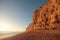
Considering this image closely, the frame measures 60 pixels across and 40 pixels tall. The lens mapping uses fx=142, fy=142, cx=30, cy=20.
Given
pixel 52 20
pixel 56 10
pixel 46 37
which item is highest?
pixel 56 10

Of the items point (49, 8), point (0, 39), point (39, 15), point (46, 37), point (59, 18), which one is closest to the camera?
point (46, 37)

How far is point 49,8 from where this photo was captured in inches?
1916

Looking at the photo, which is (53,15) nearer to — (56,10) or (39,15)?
(56,10)

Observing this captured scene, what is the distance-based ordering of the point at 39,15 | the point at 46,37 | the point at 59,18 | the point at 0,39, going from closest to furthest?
the point at 46,37 → the point at 0,39 → the point at 59,18 → the point at 39,15

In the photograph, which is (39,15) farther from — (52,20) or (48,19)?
(52,20)

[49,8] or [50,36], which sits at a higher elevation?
[49,8]

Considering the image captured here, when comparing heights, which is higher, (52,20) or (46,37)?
(52,20)

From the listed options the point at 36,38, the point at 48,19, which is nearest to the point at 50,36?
the point at 36,38

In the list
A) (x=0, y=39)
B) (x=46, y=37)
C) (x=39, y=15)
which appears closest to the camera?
(x=46, y=37)

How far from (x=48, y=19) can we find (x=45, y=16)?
305cm

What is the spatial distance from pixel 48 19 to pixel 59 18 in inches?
227

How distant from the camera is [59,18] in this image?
4366cm

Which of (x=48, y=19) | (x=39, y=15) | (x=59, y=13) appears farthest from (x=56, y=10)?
(x=39, y=15)

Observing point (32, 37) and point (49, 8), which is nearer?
point (32, 37)
